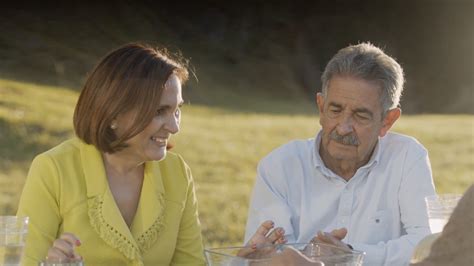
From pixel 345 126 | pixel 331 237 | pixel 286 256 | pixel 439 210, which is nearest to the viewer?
pixel 286 256

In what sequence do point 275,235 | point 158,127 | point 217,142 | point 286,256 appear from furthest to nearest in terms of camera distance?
point 217,142, point 158,127, point 275,235, point 286,256

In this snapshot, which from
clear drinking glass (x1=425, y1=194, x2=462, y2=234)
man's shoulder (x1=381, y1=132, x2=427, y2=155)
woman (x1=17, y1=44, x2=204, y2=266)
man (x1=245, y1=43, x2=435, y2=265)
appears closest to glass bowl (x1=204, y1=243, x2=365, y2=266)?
clear drinking glass (x1=425, y1=194, x2=462, y2=234)

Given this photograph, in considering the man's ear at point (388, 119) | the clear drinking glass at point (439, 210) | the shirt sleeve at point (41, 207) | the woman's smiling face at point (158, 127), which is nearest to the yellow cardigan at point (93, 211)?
the shirt sleeve at point (41, 207)

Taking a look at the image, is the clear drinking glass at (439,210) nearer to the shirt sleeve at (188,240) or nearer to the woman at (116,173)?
the woman at (116,173)

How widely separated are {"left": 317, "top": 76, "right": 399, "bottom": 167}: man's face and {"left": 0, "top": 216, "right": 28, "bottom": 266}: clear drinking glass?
158 centimetres

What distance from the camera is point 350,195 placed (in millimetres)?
4168

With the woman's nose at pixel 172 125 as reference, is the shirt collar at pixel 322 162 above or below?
below

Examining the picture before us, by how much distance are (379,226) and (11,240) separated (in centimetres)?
179

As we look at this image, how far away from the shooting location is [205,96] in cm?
1714

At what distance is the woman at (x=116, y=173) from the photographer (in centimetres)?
351

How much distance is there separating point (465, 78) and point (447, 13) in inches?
67.2

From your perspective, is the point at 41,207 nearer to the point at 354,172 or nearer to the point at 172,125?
the point at 172,125

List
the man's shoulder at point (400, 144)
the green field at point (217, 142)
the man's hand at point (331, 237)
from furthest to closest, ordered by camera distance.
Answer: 1. the green field at point (217, 142)
2. the man's shoulder at point (400, 144)
3. the man's hand at point (331, 237)

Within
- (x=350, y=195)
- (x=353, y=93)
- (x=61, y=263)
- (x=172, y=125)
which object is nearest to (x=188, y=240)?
(x=172, y=125)
